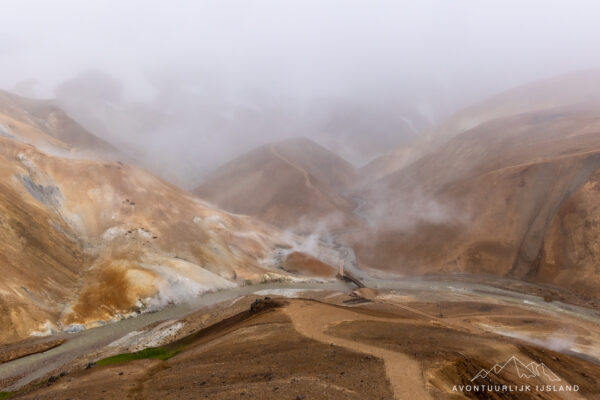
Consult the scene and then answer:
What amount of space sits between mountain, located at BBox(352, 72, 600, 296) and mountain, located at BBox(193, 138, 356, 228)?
68.9 feet

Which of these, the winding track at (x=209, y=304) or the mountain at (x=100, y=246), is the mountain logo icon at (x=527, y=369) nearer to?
the winding track at (x=209, y=304)

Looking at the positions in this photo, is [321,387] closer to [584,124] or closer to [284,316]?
[284,316]

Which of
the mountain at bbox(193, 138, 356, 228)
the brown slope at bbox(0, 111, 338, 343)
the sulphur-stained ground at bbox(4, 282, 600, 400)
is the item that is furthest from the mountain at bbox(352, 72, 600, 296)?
the brown slope at bbox(0, 111, 338, 343)

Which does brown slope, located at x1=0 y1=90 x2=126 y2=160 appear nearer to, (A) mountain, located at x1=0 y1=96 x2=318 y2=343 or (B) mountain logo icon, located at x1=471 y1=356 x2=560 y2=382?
(A) mountain, located at x1=0 y1=96 x2=318 y2=343

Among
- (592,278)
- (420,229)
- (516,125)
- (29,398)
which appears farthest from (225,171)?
(29,398)

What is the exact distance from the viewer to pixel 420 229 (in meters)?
92.0

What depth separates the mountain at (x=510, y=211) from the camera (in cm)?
6338

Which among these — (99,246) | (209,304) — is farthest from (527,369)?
(99,246)

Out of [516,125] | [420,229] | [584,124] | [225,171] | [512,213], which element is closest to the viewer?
[512,213]

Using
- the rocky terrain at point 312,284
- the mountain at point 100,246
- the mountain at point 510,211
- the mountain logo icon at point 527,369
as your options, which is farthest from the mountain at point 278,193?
the mountain logo icon at point 527,369

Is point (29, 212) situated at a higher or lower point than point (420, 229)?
higher

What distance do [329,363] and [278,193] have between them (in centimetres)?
12841

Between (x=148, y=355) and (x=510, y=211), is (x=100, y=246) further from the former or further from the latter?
(x=510, y=211)

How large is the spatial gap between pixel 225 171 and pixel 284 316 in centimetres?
16359
